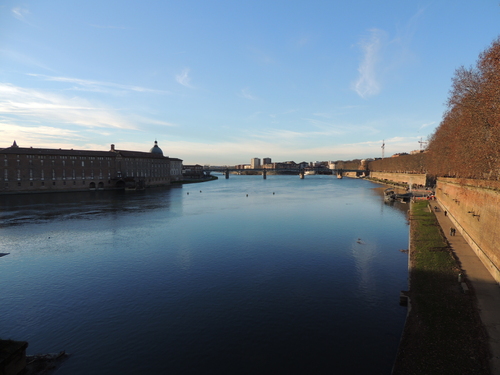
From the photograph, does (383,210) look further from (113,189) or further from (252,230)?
(113,189)

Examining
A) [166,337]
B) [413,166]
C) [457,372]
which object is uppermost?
[413,166]

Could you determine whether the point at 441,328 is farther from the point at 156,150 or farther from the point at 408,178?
the point at 156,150

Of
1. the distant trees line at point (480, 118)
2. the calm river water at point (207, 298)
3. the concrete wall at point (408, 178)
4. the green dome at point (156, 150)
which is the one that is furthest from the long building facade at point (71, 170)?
the concrete wall at point (408, 178)

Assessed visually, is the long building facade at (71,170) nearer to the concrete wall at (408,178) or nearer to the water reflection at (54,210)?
the water reflection at (54,210)

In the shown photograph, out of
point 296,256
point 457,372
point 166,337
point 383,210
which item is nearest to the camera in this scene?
point 457,372

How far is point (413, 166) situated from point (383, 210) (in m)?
79.1

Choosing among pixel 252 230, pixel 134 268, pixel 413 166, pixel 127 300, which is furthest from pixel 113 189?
pixel 413 166

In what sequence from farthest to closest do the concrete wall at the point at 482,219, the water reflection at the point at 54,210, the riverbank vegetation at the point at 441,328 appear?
the water reflection at the point at 54,210 < the concrete wall at the point at 482,219 < the riverbank vegetation at the point at 441,328

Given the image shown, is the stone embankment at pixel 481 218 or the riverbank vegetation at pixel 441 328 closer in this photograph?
the riverbank vegetation at pixel 441 328

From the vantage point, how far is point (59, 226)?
4800 centimetres

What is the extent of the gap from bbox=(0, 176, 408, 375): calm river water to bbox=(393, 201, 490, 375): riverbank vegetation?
123 centimetres

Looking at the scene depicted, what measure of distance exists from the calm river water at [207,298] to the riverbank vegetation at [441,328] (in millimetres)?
1229

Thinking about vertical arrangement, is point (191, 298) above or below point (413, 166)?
below

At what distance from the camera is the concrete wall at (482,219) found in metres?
22.8
